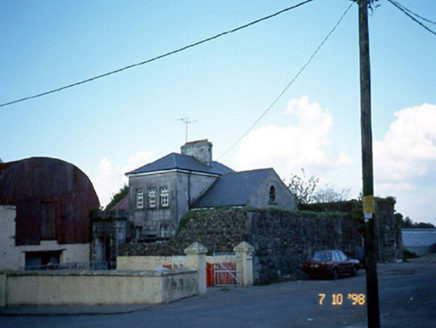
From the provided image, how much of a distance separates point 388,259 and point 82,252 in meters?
23.8

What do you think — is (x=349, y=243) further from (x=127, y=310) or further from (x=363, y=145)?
(x=363, y=145)

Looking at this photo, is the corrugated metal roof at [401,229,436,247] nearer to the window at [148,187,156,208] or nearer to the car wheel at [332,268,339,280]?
→ the window at [148,187,156,208]

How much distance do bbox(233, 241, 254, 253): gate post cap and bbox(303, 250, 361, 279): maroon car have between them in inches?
170

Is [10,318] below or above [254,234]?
below

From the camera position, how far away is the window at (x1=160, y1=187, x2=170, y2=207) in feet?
122

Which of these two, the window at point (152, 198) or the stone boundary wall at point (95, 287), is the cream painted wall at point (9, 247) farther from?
the window at point (152, 198)

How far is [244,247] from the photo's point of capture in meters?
22.4

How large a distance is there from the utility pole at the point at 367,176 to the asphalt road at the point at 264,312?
76.9 inches

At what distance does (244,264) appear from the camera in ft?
73.2

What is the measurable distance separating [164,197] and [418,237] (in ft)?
124

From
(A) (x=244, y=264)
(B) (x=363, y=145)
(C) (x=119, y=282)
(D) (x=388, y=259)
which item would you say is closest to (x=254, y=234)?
(A) (x=244, y=264)

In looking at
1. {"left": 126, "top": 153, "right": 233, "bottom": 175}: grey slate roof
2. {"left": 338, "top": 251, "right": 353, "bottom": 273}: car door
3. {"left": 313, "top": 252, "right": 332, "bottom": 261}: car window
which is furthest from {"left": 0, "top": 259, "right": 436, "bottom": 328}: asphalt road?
{"left": 126, "top": 153, "right": 233, "bottom": 175}: grey slate roof

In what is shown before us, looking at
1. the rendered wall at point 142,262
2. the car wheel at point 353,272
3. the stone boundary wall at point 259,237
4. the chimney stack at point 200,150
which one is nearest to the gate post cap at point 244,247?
the stone boundary wall at point 259,237

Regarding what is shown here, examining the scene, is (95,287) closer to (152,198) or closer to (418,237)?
(152,198)
